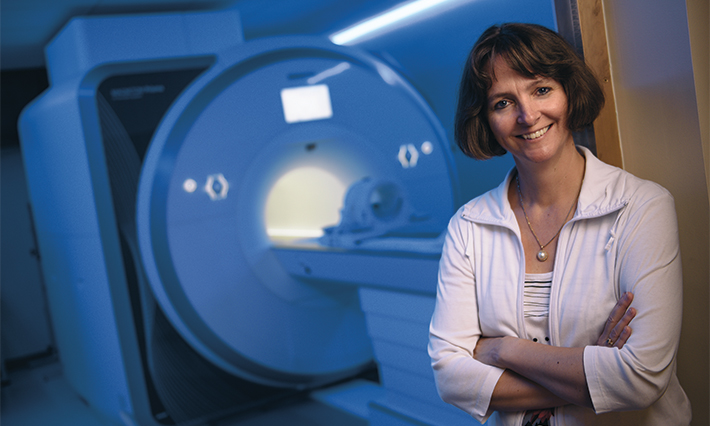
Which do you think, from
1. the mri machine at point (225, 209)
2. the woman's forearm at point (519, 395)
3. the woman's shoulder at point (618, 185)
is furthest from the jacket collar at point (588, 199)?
the mri machine at point (225, 209)

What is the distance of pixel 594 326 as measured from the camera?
90 centimetres

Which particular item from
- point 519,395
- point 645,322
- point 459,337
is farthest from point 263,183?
point 645,322

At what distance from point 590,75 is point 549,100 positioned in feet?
0.29

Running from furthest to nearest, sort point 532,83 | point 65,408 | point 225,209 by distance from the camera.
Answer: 1. point 65,408
2. point 225,209
3. point 532,83

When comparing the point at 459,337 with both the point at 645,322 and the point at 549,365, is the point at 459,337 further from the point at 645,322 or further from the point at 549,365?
the point at 645,322

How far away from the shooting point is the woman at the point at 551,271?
84cm

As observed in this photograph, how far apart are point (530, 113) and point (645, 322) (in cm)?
35

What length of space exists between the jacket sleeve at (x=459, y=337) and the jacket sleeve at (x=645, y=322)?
0.17 m

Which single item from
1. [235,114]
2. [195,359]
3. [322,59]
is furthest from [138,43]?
[195,359]

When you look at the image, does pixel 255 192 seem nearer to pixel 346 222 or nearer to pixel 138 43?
pixel 346 222

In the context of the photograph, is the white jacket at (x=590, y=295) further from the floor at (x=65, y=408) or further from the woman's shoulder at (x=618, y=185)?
the floor at (x=65, y=408)

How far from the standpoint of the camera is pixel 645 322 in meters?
0.82

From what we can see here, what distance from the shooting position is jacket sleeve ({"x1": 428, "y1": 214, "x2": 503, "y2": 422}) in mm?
945

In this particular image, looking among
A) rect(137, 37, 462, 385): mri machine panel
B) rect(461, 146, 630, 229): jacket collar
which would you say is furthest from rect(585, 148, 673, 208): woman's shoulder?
rect(137, 37, 462, 385): mri machine panel
